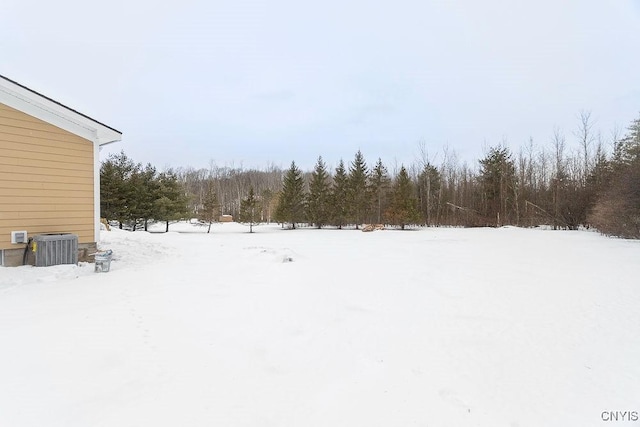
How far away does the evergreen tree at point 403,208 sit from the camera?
92.4 feet

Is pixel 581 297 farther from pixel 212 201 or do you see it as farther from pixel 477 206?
pixel 212 201

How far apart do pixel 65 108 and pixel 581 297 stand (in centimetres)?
1133

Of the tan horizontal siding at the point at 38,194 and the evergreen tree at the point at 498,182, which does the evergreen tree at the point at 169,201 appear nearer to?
the tan horizontal siding at the point at 38,194

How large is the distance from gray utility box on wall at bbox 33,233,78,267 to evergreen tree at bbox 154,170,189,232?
57.4ft

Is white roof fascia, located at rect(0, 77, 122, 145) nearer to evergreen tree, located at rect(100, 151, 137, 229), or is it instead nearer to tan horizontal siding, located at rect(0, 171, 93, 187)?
tan horizontal siding, located at rect(0, 171, 93, 187)

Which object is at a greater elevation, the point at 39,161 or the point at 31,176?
the point at 39,161

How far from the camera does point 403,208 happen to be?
28.5m

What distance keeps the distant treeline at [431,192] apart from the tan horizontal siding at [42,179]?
16.5 metres

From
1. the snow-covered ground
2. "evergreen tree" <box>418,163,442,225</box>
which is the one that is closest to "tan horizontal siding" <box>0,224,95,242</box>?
the snow-covered ground

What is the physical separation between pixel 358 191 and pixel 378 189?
8.75 feet

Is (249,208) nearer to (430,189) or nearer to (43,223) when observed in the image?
(430,189)

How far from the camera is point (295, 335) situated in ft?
13.2

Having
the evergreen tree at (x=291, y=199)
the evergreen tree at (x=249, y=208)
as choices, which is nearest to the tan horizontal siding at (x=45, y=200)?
the evergreen tree at (x=249, y=208)

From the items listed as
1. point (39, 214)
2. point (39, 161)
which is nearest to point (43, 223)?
point (39, 214)
